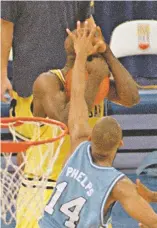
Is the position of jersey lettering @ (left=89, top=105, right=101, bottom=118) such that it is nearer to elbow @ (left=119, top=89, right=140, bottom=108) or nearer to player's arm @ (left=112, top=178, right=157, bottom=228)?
elbow @ (left=119, top=89, right=140, bottom=108)

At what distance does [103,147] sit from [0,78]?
77cm

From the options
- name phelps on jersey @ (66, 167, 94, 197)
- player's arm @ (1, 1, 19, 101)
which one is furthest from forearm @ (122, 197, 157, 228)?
player's arm @ (1, 1, 19, 101)

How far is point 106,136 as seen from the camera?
2043 millimetres

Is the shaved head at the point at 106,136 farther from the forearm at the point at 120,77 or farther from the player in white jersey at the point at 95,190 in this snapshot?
the forearm at the point at 120,77

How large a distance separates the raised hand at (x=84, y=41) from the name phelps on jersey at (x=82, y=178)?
512 mm

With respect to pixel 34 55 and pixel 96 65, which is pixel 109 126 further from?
pixel 34 55

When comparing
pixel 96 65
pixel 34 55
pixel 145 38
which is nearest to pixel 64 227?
pixel 96 65

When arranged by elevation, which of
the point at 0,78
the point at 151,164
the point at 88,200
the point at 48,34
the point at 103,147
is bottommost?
the point at 151,164

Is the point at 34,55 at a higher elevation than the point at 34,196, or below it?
higher

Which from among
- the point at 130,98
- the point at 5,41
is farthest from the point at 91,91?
the point at 5,41

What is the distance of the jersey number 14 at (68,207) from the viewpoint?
205 centimetres

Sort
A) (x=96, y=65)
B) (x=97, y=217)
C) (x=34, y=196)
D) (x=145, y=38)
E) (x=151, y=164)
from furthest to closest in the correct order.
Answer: (x=145, y=38), (x=151, y=164), (x=96, y=65), (x=34, y=196), (x=97, y=217)

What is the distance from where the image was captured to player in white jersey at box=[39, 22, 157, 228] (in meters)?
1.99

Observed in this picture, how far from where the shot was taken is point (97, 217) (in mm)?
2029
